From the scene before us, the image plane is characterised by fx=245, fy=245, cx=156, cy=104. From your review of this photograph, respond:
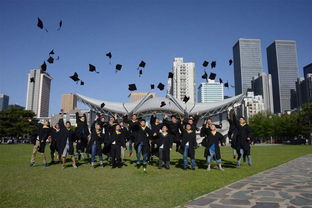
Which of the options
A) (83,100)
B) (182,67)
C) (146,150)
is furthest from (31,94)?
(146,150)

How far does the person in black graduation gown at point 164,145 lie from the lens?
9562 millimetres

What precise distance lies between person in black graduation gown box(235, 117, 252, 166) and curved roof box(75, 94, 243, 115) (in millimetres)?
57496

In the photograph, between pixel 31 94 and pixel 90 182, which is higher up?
pixel 31 94

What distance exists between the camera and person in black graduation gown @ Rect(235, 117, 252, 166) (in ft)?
32.9

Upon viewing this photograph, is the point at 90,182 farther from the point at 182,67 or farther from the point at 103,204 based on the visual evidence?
the point at 182,67

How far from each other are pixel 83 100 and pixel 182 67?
87.3 meters

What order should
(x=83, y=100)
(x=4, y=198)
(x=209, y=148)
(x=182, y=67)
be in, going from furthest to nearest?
(x=182, y=67), (x=83, y=100), (x=209, y=148), (x=4, y=198)

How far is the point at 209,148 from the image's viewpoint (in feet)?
31.0

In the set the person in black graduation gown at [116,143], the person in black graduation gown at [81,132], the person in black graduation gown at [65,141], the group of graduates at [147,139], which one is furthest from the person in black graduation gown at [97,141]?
the person in black graduation gown at [81,132]

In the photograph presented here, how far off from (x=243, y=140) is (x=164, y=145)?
3.31 meters

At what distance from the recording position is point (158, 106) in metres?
71.8

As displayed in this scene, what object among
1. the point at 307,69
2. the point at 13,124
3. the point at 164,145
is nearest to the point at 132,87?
the point at 164,145

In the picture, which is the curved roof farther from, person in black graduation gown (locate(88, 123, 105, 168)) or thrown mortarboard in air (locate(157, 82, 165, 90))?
person in black graduation gown (locate(88, 123, 105, 168))

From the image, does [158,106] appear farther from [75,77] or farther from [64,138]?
[64,138]
